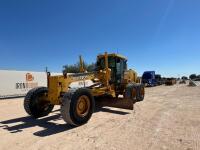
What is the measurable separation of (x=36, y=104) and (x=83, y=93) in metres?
2.48

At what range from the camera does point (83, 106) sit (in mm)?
8008

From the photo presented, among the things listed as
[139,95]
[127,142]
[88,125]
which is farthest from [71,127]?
[139,95]

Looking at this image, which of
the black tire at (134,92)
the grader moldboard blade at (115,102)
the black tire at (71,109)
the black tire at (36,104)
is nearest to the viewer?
the black tire at (71,109)

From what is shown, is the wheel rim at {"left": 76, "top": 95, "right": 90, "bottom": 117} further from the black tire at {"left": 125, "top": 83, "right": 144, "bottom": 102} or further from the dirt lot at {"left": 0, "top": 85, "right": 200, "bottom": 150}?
the black tire at {"left": 125, "top": 83, "right": 144, "bottom": 102}

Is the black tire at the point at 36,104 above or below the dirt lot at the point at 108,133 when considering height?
above

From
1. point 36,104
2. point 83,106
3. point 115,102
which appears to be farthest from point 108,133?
point 115,102

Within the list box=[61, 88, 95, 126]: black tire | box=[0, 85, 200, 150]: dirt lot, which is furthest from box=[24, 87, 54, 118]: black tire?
box=[61, 88, 95, 126]: black tire

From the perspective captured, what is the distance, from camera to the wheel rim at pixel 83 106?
7695 mm

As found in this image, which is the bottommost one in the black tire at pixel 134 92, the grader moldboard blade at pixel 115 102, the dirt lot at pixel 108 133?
the dirt lot at pixel 108 133

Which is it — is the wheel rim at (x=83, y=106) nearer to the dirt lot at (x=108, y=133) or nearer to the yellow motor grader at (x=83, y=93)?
the yellow motor grader at (x=83, y=93)

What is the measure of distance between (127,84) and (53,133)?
6.74 m

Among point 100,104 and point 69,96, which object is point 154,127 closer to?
point 69,96

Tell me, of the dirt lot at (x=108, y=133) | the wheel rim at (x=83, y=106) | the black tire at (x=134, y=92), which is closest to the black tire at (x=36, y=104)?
the dirt lot at (x=108, y=133)

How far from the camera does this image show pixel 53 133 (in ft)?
22.0
